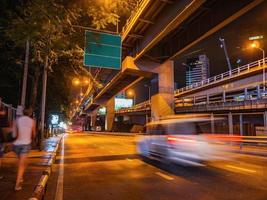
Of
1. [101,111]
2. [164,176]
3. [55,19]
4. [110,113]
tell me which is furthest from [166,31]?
[101,111]

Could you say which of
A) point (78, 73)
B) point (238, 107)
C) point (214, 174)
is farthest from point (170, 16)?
point (214, 174)

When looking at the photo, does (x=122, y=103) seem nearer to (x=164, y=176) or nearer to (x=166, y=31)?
(x=166, y=31)

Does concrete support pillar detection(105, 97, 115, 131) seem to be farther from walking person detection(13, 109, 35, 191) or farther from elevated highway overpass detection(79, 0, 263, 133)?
walking person detection(13, 109, 35, 191)

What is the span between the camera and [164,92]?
3903 cm

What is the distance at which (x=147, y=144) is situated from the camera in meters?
15.3

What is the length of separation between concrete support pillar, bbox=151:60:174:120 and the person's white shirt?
1219 inches

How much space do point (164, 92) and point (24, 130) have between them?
32063 mm

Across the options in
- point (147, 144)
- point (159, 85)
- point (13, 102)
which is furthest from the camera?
point (159, 85)

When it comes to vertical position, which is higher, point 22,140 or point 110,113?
point 110,113

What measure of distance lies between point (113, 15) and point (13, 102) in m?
20.3

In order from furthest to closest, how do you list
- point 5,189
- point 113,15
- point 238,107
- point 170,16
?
point 238,107 → point 170,16 → point 113,15 → point 5,189

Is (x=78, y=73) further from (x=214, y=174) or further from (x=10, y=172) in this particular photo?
(x=214, y=174)

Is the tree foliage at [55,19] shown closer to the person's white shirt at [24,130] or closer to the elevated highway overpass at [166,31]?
the person's white shirt at [24,130]

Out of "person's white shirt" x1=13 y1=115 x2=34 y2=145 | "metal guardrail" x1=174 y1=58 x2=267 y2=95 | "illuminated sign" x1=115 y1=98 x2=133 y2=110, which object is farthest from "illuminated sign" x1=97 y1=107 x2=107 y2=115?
"person's white shirt" x1=13 y1=115 x2=34 y2=145
